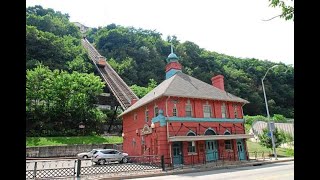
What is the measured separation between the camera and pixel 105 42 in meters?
96.4

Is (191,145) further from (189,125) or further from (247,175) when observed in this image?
(247,175)

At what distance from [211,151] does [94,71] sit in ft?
163

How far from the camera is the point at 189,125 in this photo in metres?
26.8

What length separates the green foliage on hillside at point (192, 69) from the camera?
84938 mm

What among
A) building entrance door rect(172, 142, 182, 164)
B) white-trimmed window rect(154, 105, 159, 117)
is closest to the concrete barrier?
white-trimmed window rect(154, 105, 159, 117)

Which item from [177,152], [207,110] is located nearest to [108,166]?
[177,152]

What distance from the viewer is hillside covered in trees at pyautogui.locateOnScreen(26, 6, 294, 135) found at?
145 feet

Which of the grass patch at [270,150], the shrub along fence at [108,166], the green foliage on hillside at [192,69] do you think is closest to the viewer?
the shrub along fence at [108,166]

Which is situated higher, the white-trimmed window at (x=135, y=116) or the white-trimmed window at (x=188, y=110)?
the white-trimmed window at (x=188, y=110)

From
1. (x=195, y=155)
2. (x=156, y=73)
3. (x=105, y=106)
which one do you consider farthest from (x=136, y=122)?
(x=156, y=73)

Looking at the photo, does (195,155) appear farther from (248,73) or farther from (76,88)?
(248,73)

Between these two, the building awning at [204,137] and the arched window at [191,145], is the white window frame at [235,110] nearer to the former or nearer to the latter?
the building awning at [204,137]

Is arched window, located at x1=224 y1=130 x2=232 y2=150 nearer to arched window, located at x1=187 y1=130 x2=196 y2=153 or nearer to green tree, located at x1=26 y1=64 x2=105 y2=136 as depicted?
arched window, located at x1=187 y1=130 x2=196 y2=153

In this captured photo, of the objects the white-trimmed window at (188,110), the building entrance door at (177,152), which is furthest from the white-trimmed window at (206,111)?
the building entrance door at (177,152)
